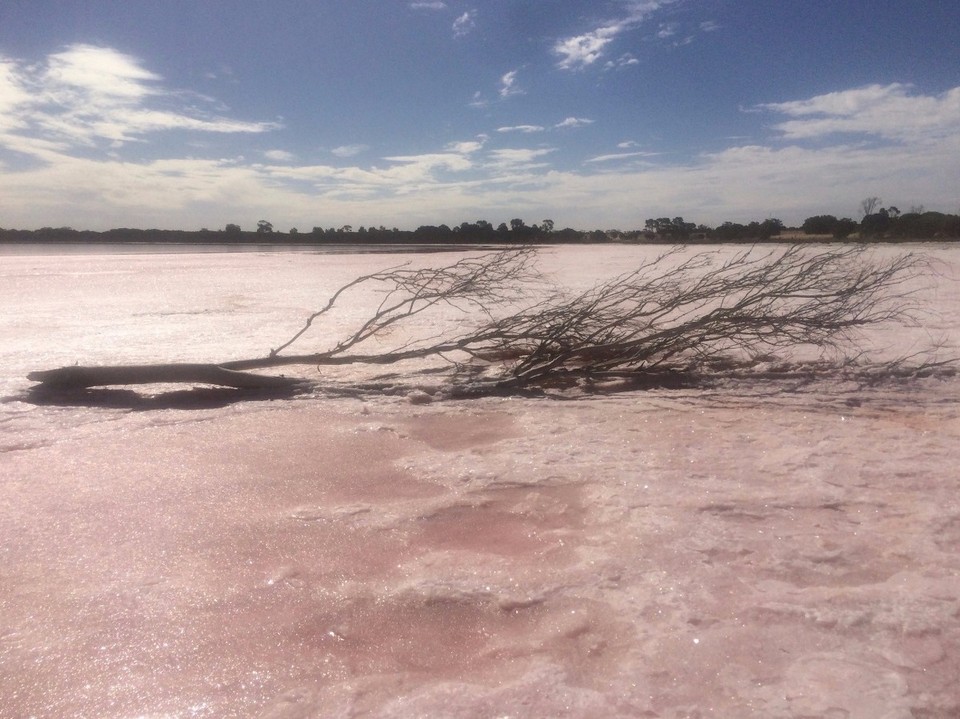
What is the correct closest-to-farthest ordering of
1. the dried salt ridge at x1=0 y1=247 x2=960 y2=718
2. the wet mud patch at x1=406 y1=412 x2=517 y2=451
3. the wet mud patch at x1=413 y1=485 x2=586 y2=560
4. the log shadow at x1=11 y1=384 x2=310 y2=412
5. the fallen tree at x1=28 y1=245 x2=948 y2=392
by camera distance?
the dried salt ridge at x1=0 y1=247 x2=960 y2=718 → the wet mud patch at x1=413 y1=485 x2=586 y2=560 → the wet mud patch at x1=406 y1=412 x2=517 y2=451 → the log shadow at x1=11 y1=384 x2=310 y2=412 → the fallen tree at x1=28 y1=245 x2=948 y2=392

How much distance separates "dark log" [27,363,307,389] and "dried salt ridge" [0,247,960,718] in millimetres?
431

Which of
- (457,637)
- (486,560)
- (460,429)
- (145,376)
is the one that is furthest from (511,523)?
(145,376)

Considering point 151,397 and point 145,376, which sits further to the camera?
point 145,376

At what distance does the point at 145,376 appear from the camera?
506 cm

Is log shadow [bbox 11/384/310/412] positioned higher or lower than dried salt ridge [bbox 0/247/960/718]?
higher

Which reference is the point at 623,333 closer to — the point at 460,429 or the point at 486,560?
the point at 460,429

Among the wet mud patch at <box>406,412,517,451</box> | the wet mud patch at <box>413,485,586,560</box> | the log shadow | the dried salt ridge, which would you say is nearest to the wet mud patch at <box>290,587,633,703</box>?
the dried salt ridge

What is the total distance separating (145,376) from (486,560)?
3.57 meters

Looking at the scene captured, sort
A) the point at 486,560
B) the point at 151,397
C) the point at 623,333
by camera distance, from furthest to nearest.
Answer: the point at 623,333
the point at 151,397
the point at 486,560

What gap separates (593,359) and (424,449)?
228cm

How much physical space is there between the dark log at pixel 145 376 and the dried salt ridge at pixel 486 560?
0.43 meters

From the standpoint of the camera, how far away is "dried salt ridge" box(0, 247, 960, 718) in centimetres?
178

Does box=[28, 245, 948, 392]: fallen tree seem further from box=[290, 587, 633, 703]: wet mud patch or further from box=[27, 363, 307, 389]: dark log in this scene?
box=[290, 587, 633, 703]: wet mud patch

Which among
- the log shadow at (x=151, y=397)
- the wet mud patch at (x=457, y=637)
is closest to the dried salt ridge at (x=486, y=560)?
the wet mud patch at (x=457, y=637)
